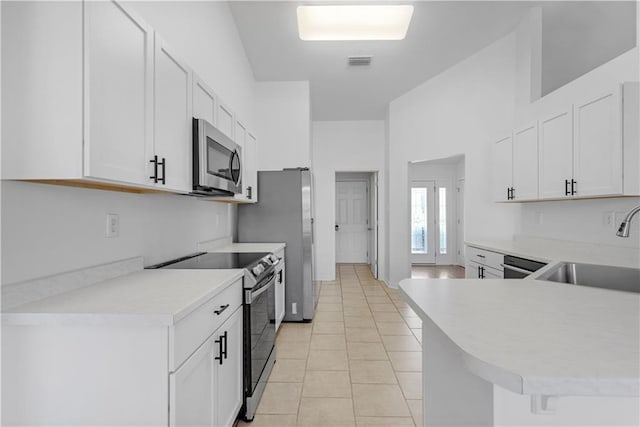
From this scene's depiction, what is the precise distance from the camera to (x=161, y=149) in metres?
1.59

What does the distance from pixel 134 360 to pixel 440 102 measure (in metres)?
4.94

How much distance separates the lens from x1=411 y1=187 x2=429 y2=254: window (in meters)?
7.83

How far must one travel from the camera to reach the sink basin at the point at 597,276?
1.98 meters

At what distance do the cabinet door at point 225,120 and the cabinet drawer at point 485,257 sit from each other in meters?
2.50

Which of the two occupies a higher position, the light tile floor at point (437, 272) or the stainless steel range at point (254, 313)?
the stainless steel range at point (254, 313)

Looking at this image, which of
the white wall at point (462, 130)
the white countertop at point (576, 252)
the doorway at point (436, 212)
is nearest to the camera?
the white countertop at point (576, 252)

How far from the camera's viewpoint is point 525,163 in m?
3.29

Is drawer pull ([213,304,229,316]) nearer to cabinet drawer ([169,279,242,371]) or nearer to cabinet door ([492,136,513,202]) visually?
cabinet drawer ([169,279,242,371])

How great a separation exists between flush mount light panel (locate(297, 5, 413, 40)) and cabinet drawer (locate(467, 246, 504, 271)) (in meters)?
2.32

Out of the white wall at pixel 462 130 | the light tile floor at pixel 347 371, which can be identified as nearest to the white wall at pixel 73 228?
the light tile floor at pixel 347 371

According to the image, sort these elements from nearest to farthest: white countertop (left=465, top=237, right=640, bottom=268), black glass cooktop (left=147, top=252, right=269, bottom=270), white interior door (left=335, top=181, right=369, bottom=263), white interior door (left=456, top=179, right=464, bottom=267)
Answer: black glass cooktop (left=147, top=252, right=269, bottom=270) < white countertop (left=465, top=237, right=640, bottom=268) < white interior door (left=456, top=179, right=464, bottom=267) < white interior door (left=335, top=181, right=369, bottom=263)

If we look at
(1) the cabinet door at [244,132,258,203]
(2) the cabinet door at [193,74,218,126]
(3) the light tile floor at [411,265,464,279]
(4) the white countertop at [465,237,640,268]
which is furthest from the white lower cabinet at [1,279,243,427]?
(3) the light tile floor at [411,265,464,279]

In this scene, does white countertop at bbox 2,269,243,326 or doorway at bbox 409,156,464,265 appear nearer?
white countertop at bbox 2,269,243,326

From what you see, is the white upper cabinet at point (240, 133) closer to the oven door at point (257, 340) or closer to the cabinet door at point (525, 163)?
the oven door at point (257, 340)
